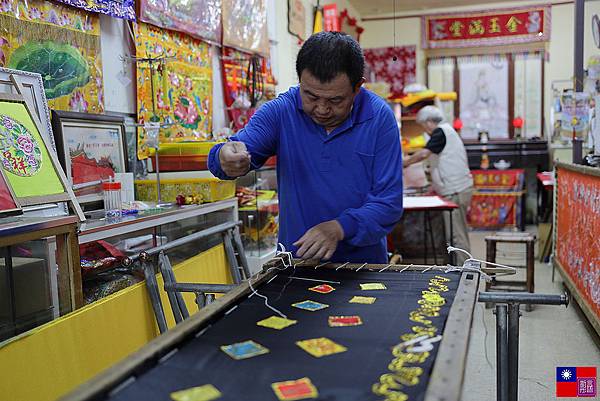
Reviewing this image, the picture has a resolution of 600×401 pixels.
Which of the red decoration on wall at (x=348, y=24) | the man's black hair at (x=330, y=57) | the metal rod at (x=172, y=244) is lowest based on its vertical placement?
the metal rod at (x=172, y=244)

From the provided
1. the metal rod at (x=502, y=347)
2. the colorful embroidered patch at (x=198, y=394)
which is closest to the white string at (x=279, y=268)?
the colorful embroidered patch at (x=198, y=394)

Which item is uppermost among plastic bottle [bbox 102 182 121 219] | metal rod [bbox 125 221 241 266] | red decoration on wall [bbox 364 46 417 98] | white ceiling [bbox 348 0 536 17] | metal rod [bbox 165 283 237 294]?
white ceiling [bbox 348 0 536 17]

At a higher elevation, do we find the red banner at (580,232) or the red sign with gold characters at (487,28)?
the red sign with gold characters at (487,28)

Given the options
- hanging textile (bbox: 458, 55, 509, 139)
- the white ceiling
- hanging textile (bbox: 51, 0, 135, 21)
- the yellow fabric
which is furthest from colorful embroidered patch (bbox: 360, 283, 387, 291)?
hanging textile (bbox: 458, 55, 509, 139)

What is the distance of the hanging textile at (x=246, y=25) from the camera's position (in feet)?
15.4

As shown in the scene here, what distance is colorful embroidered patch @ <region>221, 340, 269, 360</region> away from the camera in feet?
3.84

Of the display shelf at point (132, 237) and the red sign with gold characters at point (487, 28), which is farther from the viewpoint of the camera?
the red sign with gold characters at point (487, 28)

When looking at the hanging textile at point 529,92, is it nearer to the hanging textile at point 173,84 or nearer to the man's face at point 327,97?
the hanging textile at point 173,84

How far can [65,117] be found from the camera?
2.63 meters

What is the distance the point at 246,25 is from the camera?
16.6ft

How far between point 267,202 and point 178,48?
1211 mm

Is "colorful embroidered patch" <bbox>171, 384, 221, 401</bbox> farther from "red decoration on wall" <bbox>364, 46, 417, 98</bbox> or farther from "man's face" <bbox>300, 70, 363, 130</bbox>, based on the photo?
"red decoration on wall" <bbox>364, 46, 417, 98</bbox>

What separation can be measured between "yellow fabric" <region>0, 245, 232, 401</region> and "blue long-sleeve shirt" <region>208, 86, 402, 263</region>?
26.9 inches

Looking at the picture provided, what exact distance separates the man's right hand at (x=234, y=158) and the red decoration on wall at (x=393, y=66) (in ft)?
26.3
